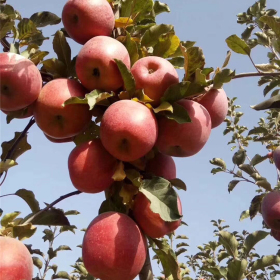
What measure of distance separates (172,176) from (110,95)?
517 mm

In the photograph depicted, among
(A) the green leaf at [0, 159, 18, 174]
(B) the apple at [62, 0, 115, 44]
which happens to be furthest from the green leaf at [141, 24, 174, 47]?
(A) the green leaf at [0, 159, 18, 174]

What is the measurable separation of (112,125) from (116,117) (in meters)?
0.04

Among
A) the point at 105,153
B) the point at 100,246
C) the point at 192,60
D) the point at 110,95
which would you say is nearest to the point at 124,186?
the point at 105,153

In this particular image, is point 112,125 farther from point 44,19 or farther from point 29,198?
point 44,19

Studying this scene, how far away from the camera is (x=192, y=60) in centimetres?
180

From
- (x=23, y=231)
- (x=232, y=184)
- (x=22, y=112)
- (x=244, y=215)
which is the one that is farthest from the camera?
(x=232, y=184)

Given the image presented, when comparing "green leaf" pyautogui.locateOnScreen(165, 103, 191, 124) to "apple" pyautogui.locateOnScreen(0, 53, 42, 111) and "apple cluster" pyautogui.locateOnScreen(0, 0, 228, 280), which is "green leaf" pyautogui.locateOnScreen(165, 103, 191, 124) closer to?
"apple cluster" pyautogui.locateOnScreen(0, 0, 228, 280)

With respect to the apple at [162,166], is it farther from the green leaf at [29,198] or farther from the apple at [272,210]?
the apple at [272,210]

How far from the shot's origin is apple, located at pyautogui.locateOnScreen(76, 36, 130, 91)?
174 centimetres

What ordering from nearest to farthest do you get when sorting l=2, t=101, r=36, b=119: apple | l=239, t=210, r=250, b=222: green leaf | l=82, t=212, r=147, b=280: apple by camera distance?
l=82, t=212, r=147, b=280: apple < l=2, t=101, r=36, b=119: apple < l=239, t=210, r=250, b=222: green leaf

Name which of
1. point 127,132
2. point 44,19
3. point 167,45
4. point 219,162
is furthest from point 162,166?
point 219,162

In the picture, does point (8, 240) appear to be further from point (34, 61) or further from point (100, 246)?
point (34, 61)

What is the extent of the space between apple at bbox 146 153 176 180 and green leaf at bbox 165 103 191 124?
0.27m

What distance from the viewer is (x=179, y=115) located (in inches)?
65.7
